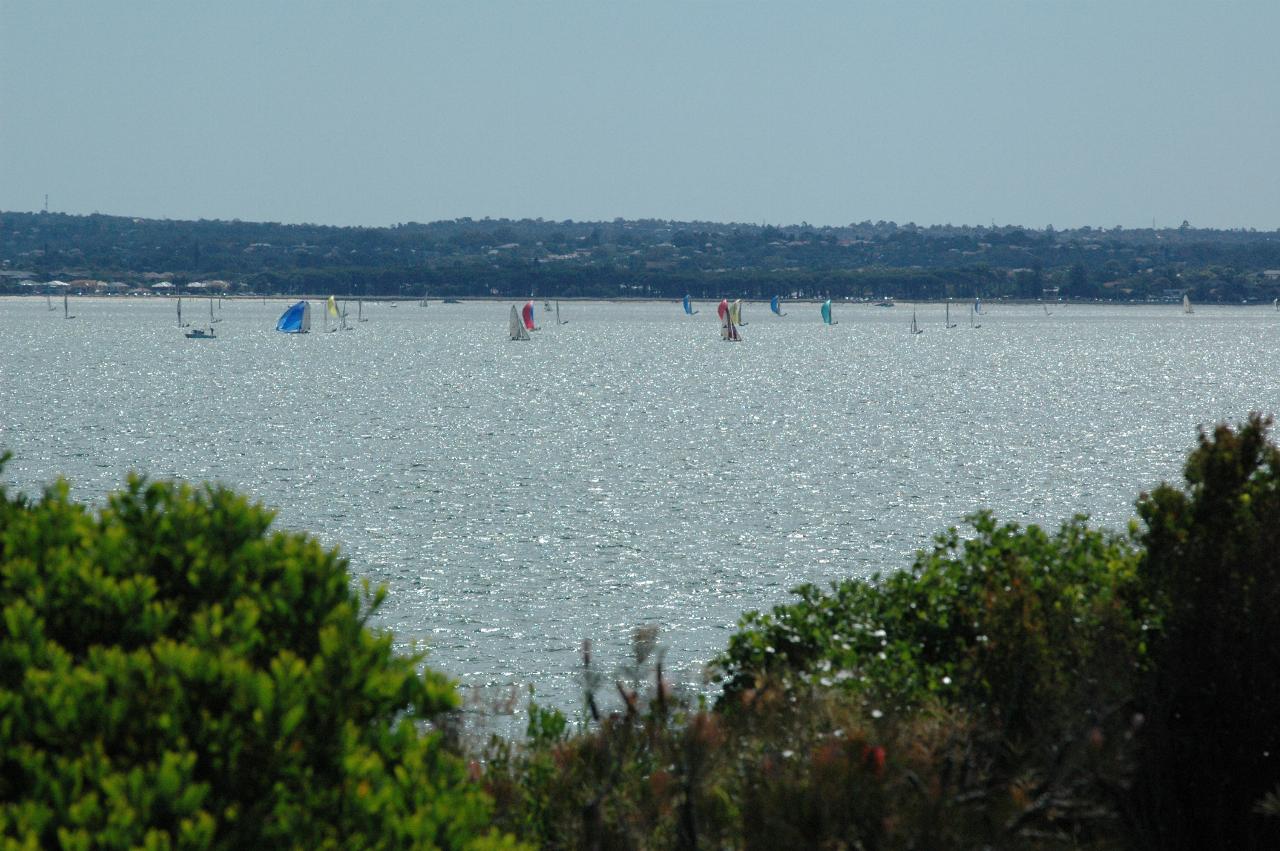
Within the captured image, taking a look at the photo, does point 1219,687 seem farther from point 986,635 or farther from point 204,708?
point 204,708

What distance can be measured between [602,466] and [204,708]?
62.3 meters

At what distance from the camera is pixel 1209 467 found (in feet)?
41.1

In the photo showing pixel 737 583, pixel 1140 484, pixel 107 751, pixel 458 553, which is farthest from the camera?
pixel 1140 484

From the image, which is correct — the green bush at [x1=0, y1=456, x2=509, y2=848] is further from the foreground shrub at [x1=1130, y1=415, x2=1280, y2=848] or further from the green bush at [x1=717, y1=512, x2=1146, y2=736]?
the foreground shrub at [x1=1130, y1=415, x2=1280, y2=848]

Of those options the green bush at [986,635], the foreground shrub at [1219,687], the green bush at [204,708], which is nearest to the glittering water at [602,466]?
the green bush at [986,635]

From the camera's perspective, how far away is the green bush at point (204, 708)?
20.0ft

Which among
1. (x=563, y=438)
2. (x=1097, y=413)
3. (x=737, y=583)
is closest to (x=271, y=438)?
(x=563, y=438)

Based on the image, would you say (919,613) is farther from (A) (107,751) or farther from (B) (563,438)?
(B) (563,438)

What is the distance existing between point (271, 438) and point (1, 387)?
56.4 m

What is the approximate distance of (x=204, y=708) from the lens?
6.59 meters

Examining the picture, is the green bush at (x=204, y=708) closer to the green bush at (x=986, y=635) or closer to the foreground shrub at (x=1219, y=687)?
the green bush at (x=986, y=635)

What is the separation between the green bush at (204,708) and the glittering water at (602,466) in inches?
758

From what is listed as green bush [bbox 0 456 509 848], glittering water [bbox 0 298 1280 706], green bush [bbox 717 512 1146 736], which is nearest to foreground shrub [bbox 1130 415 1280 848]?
green bush [bbox 717 512 1146 736]

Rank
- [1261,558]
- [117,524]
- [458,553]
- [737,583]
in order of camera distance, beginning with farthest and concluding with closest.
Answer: [458,553] < [737,583] < [1261,558] < [117,524]
